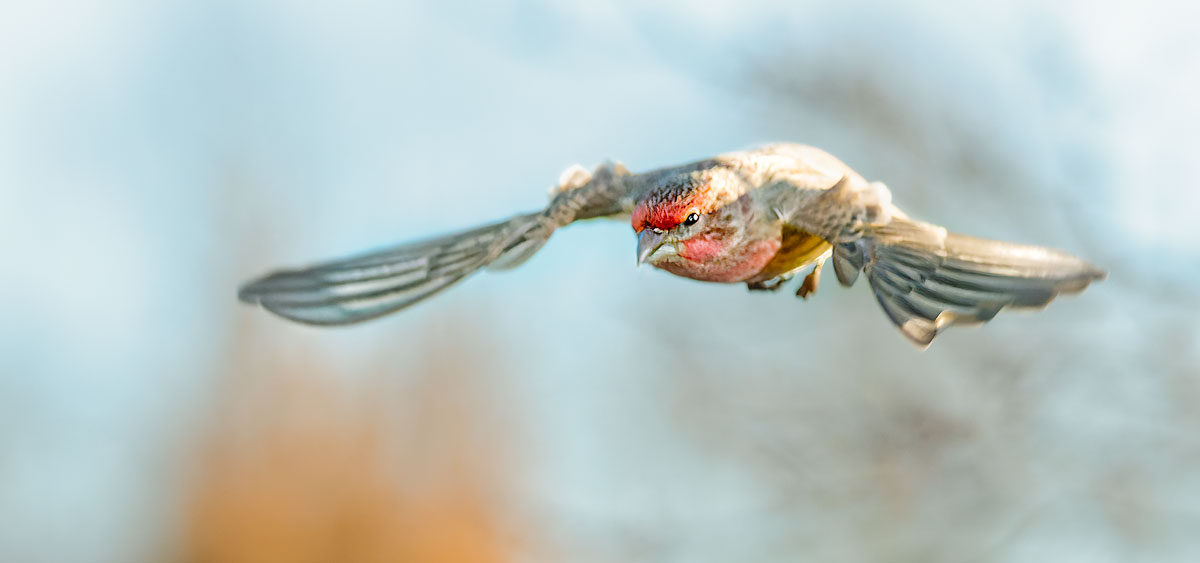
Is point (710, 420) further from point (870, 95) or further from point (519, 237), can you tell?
point (519, 237)

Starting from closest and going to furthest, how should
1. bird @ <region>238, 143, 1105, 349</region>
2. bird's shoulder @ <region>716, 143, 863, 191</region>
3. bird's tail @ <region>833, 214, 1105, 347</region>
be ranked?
bird's tail @ <region>833, 214, 1105, 347</region> → bird @ <region>238, 143, 1105, 349</region> → bird's shoulder @ <region>716, 143, 863, 191</region>

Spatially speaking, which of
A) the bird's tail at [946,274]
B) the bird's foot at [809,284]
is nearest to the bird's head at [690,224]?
the bird's tail at [946,274]

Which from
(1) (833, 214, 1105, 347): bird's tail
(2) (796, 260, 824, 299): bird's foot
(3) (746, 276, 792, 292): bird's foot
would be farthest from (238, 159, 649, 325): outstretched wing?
(1) (833, 214, 1105, 347): bird's tail

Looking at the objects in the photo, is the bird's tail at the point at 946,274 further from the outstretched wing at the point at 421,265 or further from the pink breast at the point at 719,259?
the outstretched wing at the point at 421,265

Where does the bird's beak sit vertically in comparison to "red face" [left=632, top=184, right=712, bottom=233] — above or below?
below

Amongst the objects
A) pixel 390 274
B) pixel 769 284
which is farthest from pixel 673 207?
pixel 390 274

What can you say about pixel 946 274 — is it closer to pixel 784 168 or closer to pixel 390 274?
pixel 784 168

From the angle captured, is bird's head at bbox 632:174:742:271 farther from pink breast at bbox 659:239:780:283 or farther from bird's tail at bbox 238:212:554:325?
bird's tail at bbox 238:212:554:325
